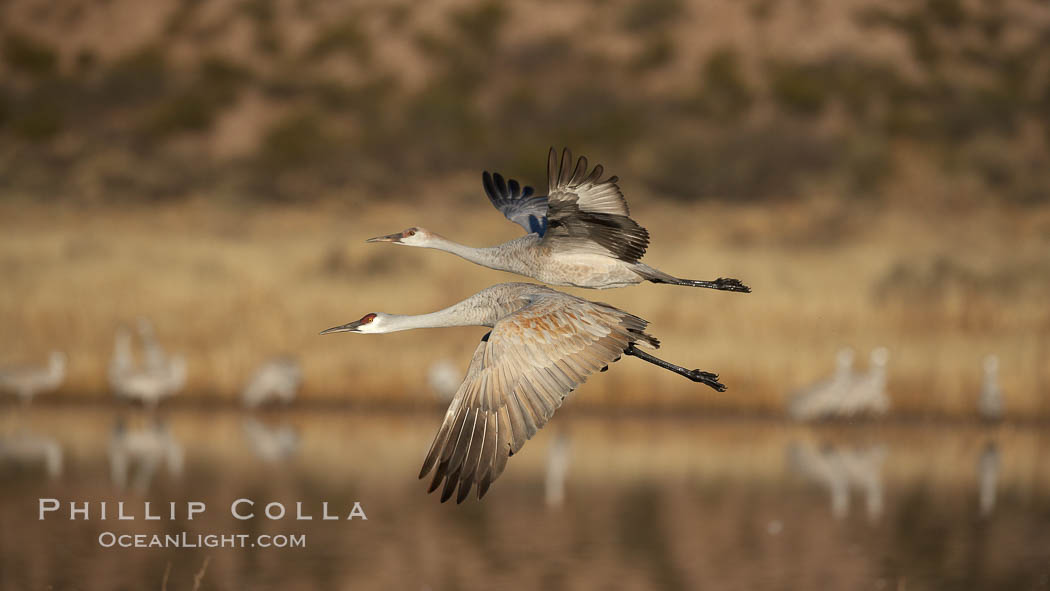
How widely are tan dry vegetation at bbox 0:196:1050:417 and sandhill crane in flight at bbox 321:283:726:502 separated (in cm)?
991

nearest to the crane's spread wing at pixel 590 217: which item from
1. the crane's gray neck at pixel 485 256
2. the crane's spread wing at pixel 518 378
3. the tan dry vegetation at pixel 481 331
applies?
the crane's gray neck at pixel 485 256

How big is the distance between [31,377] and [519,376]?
1099cm

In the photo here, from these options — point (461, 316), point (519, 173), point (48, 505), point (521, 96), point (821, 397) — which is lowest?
point (461, 316)

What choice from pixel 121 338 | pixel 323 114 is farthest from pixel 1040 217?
pixel 121 338

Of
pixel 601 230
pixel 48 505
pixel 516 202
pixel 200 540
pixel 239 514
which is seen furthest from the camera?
pixel 239 514

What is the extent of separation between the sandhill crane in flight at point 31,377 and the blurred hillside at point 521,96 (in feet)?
58.3

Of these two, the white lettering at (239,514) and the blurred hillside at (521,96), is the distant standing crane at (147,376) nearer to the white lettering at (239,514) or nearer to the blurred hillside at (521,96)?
the white lettering at (239,514)

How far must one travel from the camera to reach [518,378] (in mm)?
7996

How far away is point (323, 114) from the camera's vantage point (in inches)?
1620

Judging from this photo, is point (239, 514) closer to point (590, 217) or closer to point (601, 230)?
point (601, 230)

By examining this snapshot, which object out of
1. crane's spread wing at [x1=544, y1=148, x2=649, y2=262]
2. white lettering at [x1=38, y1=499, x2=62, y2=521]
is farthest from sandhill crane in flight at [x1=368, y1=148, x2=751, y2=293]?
white lettering at [x1=38, y1=499, x2=62, y2=521]

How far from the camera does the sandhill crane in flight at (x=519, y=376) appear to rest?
7.64 m

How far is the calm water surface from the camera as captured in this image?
13.1 meters

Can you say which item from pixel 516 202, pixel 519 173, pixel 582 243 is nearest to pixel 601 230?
pixel 582 243
